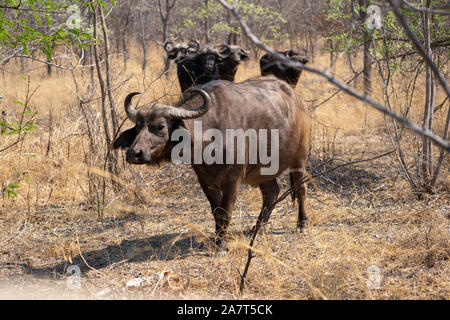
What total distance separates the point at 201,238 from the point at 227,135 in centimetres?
99

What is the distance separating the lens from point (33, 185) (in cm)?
629

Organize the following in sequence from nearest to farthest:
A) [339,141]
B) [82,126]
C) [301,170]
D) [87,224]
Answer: [301,170], [87,224], [82,126], [339,141]

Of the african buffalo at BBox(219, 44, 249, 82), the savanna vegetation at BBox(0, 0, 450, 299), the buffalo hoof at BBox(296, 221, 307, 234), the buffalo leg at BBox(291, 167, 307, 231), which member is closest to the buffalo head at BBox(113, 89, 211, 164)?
the savanna vegetation at BBox(0, 0, 450, 299)

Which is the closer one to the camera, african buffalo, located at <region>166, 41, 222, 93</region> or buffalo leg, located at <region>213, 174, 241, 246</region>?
buffalo leg, located at <region>213, 174, 241, 246</region>

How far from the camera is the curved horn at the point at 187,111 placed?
4.00 meters

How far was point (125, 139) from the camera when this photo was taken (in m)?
4.08

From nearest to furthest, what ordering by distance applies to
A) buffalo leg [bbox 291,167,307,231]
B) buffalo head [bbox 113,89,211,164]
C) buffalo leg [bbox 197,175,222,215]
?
buffalo head [bbox 113,89,211,164] → buffalo leg [bbox 197,175,222,215] → buffalo leg [bbox 291,167,307,231]

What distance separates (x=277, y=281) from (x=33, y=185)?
397 centimetres

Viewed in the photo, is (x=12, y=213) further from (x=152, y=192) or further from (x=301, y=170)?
(x=301, y=170)

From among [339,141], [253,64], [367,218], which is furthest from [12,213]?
[253,64]

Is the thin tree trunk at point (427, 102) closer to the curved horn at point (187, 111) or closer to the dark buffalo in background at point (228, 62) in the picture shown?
the curved horn at point (187, 111)

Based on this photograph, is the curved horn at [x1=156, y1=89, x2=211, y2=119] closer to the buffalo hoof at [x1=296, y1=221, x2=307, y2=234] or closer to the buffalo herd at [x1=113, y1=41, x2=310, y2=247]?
the buffalo herd at [x1=113, y1=41, x2=310, y2=247]

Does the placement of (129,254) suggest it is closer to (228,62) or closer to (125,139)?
(125,139)

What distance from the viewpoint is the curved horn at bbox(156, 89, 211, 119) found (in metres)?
4.00
